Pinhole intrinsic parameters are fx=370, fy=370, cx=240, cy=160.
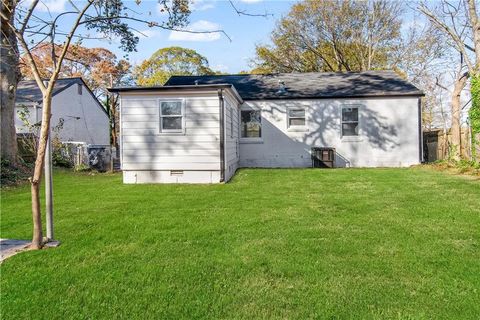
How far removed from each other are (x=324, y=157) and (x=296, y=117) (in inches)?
77.2

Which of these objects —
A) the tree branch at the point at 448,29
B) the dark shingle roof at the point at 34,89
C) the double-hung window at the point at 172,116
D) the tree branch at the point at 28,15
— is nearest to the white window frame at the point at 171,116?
the double-hung window at the point at 172,116

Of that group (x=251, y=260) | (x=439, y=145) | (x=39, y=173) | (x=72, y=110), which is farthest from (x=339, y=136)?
(x=72, y=110)

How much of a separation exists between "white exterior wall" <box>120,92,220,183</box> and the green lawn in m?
2.89

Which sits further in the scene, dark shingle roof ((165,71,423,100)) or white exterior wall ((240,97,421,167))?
dark shingle roof ((165,71,423,100))

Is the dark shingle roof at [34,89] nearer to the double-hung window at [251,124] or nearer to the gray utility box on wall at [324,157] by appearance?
the double-hung window at [251,124]

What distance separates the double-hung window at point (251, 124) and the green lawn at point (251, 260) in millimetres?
7969

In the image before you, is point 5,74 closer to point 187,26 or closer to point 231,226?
point 187,26

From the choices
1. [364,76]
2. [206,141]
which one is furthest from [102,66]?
[206,141]

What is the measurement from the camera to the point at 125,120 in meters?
10.2

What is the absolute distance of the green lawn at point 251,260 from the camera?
2.75 meters

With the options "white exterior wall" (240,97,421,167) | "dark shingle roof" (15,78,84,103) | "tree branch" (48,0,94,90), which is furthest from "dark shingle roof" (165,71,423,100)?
"tree branch" (48,0,94,90)

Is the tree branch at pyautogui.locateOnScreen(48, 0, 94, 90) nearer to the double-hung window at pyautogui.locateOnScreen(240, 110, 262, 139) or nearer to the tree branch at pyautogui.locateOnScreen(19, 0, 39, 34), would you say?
the tree branch at pyautogui.locateOnScreen(19, 0, 39, 34)

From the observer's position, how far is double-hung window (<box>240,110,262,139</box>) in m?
14.9

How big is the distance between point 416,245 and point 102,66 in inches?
1247
